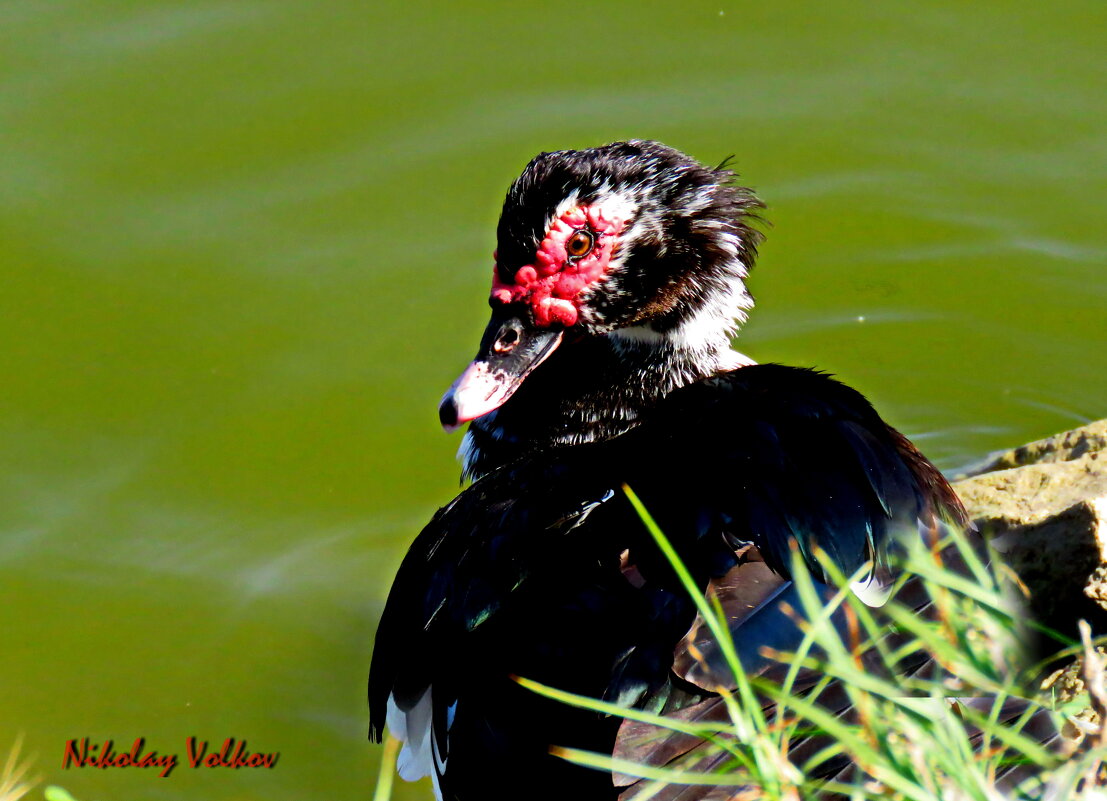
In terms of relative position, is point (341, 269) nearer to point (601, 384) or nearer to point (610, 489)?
point (601, 384)

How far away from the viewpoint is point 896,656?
2.18 metres

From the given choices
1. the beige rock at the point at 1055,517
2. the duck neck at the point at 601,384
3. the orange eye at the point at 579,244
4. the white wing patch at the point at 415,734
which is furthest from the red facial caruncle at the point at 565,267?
the beige rock at the point at 1055,517

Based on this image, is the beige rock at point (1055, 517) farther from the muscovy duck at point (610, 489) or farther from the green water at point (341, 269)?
the green water at point (341, 269)

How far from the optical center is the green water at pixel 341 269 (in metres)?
4.38

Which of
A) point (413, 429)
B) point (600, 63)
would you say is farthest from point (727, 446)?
point (600, 63)

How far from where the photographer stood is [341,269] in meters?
5.41

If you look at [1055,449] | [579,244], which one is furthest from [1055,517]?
[579,244]

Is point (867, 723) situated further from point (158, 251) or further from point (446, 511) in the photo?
point (158, 251)

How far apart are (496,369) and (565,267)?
0.32 meters

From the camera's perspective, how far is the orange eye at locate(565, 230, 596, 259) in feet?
11.8

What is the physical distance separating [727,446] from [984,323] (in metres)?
2.40

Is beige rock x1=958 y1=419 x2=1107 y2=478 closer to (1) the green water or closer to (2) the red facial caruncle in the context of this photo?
(1) the green water

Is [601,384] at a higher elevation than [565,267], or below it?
below
